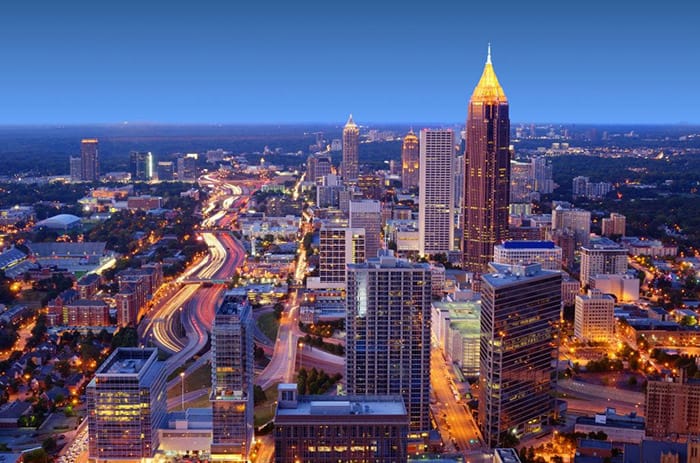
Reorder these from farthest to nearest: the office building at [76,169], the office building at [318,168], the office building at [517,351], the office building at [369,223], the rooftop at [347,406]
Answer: the office building at [76,169], the office building at [318,168], the office building at [369,223], the office building at [517,351], the rooftop at [347,406]

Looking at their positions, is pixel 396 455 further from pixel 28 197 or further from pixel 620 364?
pixel 28 197

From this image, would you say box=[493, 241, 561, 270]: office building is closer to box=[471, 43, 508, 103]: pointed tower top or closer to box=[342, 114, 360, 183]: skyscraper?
box=[471, 43, 508, 103]: pointed tower top

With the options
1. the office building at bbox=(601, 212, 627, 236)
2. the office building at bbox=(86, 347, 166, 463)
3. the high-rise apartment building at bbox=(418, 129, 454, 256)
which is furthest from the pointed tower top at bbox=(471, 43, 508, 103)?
the office building at bbox=(86, 347, 166, 463)

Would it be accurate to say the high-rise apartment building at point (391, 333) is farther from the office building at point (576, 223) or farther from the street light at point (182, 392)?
the office building at point (576, 223)

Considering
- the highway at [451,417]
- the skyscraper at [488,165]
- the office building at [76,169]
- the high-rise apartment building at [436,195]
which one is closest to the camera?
the highway at [451,417]

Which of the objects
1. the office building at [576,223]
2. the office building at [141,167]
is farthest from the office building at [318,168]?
the office building at [576,223]

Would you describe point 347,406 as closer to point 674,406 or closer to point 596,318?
point 674,406
